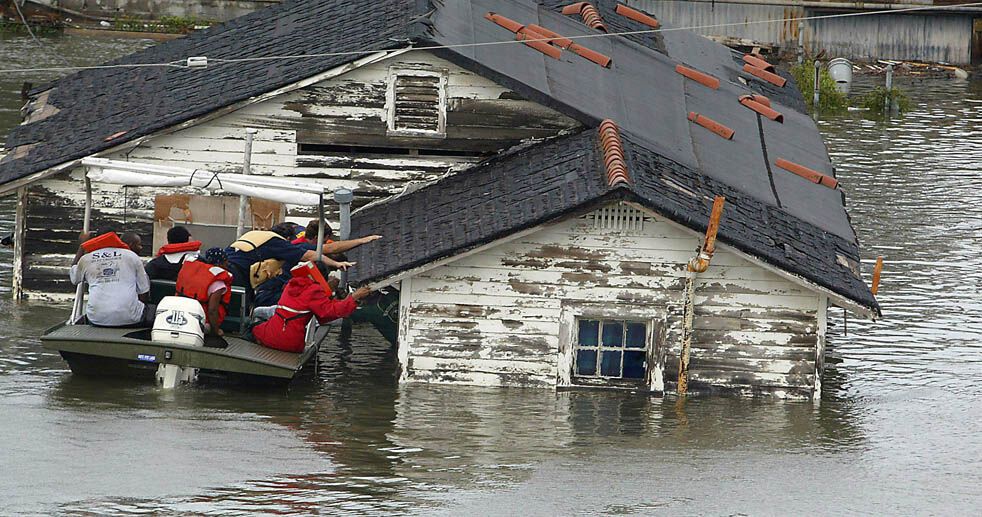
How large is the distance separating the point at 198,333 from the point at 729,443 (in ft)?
18.4

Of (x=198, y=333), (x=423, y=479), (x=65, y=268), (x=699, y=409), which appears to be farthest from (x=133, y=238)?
(x=699, y=409)

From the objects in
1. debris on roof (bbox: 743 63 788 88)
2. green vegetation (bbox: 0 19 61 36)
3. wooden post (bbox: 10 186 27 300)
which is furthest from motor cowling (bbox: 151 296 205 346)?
green vegetation (bbox: 0 19 61 36)

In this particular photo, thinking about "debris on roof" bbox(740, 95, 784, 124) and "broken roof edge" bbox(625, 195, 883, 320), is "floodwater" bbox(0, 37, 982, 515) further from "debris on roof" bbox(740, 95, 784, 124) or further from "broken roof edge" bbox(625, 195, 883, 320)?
"debris on roof" bbox(740, 95, 784, 124)

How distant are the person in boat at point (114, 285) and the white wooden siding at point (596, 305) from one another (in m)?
2.91

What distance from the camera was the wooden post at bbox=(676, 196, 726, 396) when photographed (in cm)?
1709

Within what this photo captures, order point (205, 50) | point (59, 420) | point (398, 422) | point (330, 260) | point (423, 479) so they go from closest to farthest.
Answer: point (423, 479) → point (59, 420) → point (398, 422) → point (330, 260) → point (205, 50)

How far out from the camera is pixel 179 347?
16.5m

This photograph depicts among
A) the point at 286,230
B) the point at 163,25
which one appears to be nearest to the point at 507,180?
the point at 286,230

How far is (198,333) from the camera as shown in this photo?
54.6 ft

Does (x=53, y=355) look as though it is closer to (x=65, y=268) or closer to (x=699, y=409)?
(x=65, y=268)

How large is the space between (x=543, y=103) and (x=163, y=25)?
3056 cm

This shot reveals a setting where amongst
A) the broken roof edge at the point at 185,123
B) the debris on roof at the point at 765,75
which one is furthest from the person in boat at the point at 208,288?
the debris on roof at the point at 765,75

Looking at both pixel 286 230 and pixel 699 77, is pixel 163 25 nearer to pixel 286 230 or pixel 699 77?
pixel 699 77

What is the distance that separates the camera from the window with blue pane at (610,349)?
18.0 metres
